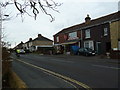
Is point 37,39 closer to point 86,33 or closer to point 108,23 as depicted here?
point 86,33

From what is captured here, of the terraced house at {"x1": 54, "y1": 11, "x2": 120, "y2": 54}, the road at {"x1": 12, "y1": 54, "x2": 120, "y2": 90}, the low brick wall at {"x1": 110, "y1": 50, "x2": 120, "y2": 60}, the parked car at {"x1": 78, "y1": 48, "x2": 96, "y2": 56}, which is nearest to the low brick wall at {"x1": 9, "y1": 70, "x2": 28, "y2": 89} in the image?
the road at {"x1": 12, "y1": 54, "x2": 120, "y2": 90}

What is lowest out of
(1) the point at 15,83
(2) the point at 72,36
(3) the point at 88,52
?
(1) the point at 15,83

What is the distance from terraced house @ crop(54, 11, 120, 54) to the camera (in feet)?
117

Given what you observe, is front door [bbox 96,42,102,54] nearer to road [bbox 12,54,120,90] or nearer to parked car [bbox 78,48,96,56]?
parked car [bbox 78,48,96,56]

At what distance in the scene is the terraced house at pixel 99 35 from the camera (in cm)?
3567

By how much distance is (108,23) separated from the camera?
37375mm

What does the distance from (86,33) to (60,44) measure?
14.5 metres

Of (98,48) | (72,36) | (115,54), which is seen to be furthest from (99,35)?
(72,36)

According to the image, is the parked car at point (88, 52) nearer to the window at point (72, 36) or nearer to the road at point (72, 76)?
the window at point (72, 36)

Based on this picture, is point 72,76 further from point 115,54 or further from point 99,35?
point 99,35

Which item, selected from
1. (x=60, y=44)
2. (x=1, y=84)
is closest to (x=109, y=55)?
(x=1, y=84)

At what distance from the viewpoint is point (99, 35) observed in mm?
40000

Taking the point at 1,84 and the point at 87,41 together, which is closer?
the point at 1,84

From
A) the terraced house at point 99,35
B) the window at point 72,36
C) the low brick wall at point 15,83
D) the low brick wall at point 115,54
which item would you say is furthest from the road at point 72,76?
the window at point 72,36
